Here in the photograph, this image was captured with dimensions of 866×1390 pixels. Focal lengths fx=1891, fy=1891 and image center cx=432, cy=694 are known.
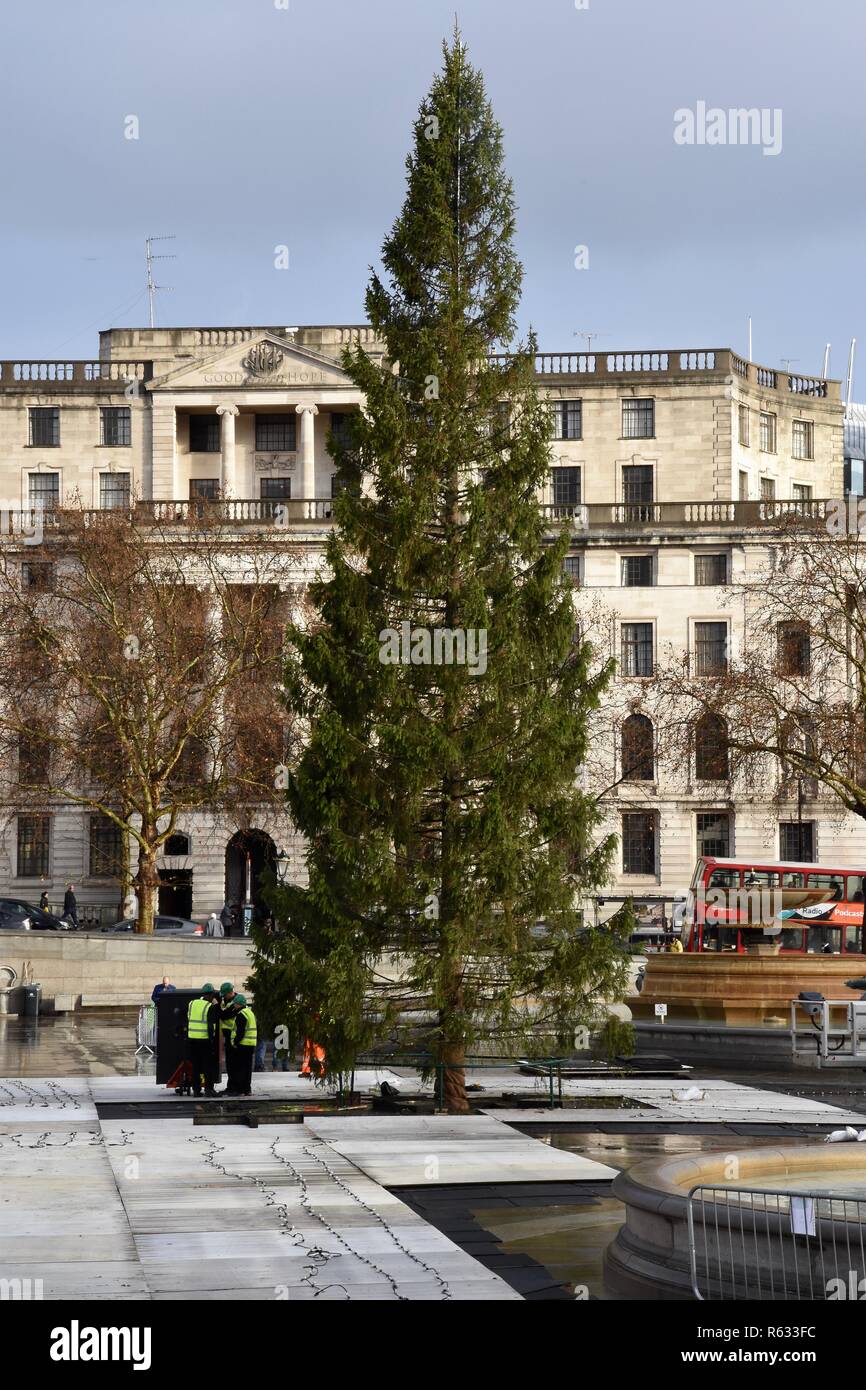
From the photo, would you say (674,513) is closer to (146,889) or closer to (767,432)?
(767,432)

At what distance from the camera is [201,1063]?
24.6 m

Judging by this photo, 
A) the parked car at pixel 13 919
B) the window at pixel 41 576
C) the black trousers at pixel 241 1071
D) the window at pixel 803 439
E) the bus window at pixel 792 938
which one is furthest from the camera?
the window at pixel 803 439

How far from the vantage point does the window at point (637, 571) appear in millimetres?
71562

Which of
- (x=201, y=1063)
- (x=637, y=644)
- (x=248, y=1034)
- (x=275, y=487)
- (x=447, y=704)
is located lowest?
(x=201, y=1063)

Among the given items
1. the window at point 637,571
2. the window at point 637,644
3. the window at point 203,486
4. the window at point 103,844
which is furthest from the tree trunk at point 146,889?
the window at point 203,486

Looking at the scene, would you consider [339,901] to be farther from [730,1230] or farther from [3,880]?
[3,880]

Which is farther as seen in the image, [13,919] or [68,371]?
[68,371]

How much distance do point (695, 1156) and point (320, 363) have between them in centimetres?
6398

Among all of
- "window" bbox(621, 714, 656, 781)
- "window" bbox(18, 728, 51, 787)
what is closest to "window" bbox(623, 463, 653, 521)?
"window" bbox(621, 714, 656, 781)

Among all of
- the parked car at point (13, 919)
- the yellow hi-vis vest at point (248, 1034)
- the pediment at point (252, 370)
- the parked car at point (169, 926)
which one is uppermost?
the pediment at point (252, 370)

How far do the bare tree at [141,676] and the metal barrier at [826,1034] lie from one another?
69.8ft

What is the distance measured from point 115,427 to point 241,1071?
56162 millimetres

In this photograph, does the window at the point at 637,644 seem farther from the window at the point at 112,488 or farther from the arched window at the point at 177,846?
the window at the point at 112,488

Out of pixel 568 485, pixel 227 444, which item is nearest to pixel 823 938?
pixel 568 485
